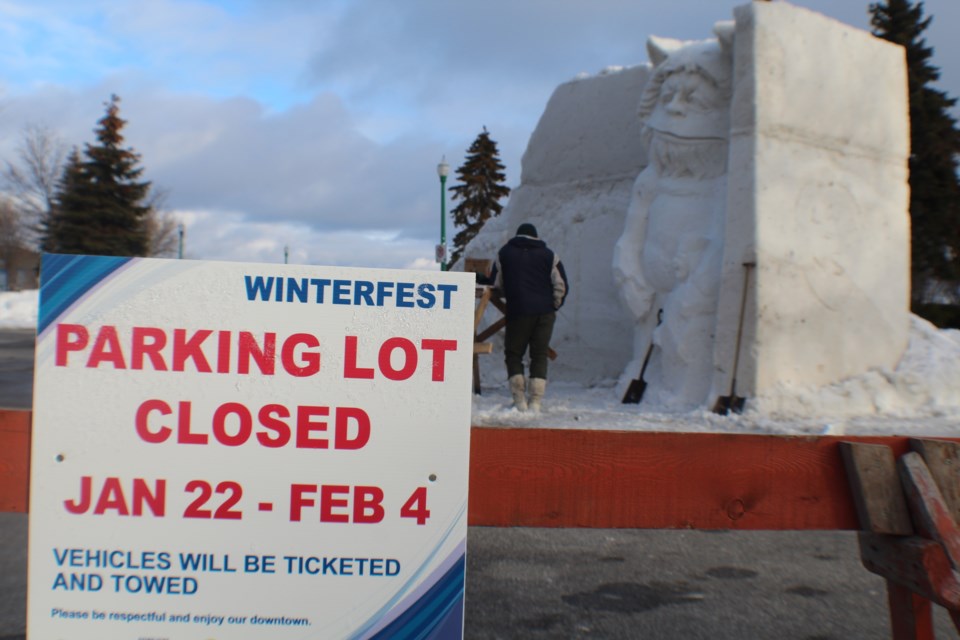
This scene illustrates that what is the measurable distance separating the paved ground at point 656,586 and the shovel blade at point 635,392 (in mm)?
3850

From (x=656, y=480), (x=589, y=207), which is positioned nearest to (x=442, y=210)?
(x=589, y=207)

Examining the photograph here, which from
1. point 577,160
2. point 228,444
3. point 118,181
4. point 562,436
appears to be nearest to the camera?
point 228,444

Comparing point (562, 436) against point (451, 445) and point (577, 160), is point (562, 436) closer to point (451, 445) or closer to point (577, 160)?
point (451, 445)

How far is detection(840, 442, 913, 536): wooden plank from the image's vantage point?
1715 mm

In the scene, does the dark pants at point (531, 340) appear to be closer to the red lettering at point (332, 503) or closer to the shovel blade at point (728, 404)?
the shovel blade at point (728, 404)

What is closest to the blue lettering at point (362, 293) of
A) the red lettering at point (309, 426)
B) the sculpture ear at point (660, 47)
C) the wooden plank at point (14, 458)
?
the red lettering at point (309, 426)

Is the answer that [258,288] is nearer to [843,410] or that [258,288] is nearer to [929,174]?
[843,410]

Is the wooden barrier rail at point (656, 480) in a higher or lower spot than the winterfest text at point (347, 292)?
lower

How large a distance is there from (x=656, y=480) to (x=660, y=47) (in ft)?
24.1

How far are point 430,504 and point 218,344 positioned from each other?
504 mm

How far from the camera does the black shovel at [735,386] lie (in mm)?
7198

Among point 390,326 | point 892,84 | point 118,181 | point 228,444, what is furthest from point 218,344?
point 118,181

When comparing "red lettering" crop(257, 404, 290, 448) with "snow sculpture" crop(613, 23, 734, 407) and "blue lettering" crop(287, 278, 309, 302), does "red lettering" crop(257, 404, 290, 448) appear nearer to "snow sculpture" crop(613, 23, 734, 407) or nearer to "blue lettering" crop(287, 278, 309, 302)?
"blue lettering" crop(287, 278, 309, 302)

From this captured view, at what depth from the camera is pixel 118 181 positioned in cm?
3272
